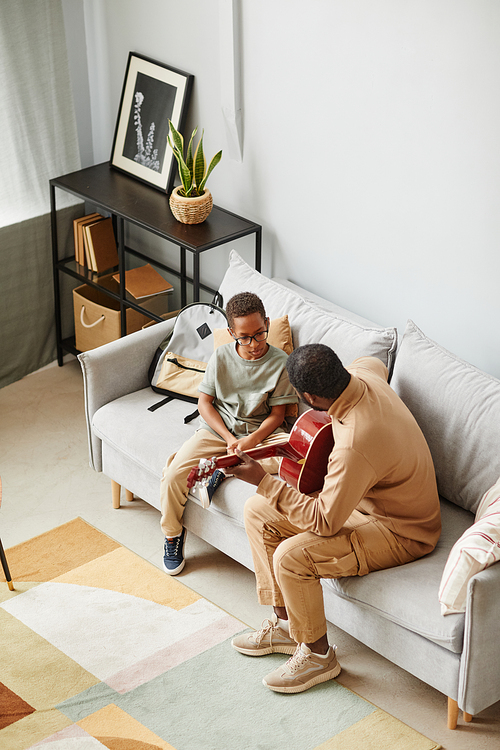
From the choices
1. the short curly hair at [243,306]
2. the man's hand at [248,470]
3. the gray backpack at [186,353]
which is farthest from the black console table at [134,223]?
the man's hand at [248,470]

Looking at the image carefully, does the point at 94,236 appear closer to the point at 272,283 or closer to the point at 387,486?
the point at 272,283

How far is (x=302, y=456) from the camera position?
7.66 feet

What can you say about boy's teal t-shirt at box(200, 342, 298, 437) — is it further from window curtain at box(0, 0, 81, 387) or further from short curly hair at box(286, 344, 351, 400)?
window curtain at box(0, 0, 81, 387)

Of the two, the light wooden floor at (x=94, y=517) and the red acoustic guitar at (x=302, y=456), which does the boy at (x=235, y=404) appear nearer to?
the light wooden floor at (x=94, y=517)

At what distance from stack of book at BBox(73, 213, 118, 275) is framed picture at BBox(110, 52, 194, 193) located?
0.29 meters

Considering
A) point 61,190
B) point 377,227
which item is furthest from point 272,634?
point 61,190

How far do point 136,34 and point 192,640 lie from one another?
2.70 m

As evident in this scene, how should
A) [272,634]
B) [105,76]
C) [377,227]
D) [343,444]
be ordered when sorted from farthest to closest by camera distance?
[105,76]
[377,227]
[272,634]
[343,444]

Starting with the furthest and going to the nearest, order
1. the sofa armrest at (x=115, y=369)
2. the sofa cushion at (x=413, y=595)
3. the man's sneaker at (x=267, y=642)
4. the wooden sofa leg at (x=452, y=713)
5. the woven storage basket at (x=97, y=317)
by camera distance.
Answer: the woven storage basket at (x=97, y=317)
the sofa armrest at (x=115, y=369)
the man's sneaker at (x=267, y=642)
the wooden sofa leg at (x=452, y=713)
the sofa cushion at (x=413, y=595)

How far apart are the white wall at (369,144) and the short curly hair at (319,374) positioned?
0.89m

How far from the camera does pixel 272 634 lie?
2.52 m

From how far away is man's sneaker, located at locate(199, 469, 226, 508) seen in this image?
2.59 metres

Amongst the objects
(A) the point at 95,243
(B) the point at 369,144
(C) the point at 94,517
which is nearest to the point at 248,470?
(C) the point at 94,517

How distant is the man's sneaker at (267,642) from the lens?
8.21 ft
